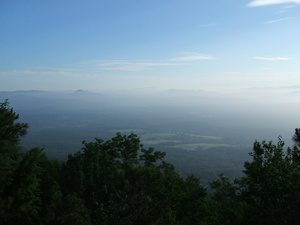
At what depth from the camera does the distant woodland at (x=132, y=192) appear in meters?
9.29

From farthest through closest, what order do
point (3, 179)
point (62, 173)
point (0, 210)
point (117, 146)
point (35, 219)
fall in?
point (117, 146) < point (62, 173) < point (35, 219) < point (3, 179) < point (0, 210)

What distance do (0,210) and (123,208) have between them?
13.5ft

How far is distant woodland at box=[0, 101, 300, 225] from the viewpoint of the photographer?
9289mm

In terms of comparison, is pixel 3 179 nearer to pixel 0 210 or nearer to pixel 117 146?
pixel 0 210

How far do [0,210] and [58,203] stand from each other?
1.82 m

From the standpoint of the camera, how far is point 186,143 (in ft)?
564

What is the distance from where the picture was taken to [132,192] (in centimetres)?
1077

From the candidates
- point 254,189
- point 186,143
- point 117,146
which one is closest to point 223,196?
point 254,189

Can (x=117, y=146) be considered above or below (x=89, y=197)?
above

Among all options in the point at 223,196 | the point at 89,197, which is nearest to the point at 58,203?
the point at 89,197

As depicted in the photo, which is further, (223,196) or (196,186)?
(196,186)

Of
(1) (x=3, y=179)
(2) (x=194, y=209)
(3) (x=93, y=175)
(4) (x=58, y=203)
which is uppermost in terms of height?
(1) (x=3, y=179)

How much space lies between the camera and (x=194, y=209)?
1534 cm

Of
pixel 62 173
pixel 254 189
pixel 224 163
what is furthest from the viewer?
pixel 224 163
